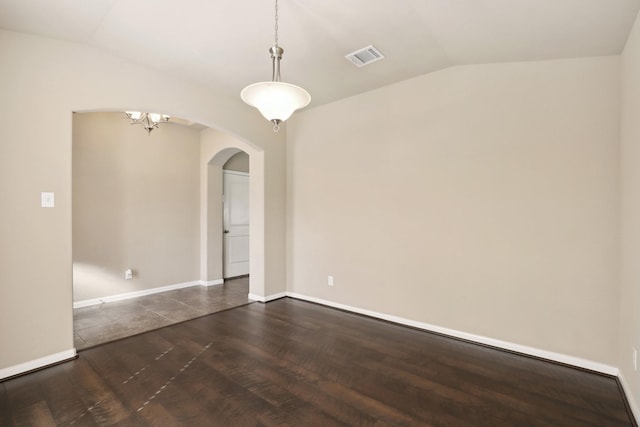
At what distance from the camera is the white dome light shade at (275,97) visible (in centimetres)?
198

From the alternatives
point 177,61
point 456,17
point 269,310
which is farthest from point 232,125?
point 456,17

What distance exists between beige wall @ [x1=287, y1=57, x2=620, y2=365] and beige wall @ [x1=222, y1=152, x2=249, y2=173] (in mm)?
2416

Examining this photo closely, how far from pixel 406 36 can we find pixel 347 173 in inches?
72.0

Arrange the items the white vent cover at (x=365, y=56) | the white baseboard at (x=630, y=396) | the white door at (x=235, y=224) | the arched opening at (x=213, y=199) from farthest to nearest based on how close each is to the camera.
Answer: the white door at (x=235, y=224) → the arched opening at (x=213, y=199) → the white vent cover at (x=365, y=56) → the white baseboard at (x=630, y=396)

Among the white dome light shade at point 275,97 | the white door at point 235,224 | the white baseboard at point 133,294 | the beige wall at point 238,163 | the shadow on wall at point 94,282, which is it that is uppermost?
the beige wall at point 238,163

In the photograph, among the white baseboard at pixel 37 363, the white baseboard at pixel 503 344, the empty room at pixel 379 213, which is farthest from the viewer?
the white baseboard at pixel 503 344

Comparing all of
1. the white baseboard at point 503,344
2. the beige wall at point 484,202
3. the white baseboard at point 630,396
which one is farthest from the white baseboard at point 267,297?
the white baseboard at point 630,396

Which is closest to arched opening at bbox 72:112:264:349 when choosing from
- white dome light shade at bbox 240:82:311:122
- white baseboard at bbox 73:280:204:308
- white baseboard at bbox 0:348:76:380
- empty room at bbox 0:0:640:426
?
white baseboard at bbox 73:280:204:308

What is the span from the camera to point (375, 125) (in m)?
3.84

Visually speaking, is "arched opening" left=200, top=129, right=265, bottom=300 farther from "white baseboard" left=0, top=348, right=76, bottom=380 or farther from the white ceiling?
"white baseboard" left=0, top=348, right=76, bottom=380

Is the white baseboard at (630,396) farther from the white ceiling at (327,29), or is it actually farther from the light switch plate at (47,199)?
the light switch plate at (47,199)

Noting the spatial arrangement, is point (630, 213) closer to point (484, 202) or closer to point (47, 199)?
point (484, 202)

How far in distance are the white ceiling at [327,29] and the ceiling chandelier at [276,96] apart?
0.67m

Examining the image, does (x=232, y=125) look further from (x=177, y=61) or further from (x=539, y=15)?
(x=539, y=15)
